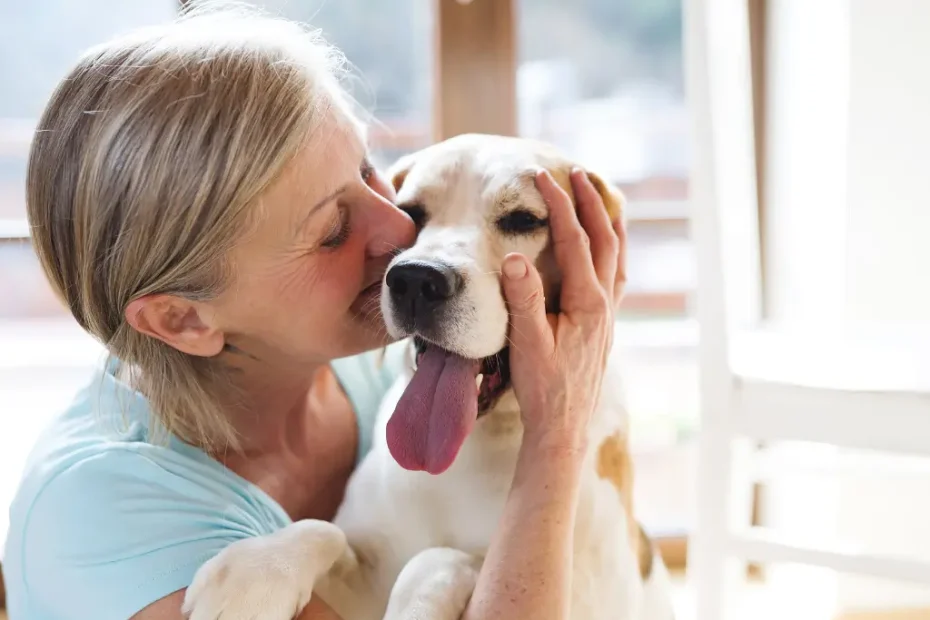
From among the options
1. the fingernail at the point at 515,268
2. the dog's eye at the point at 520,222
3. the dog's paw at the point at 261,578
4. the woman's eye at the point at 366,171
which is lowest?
the dog's paw at the point at 261,578

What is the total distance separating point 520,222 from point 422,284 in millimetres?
174

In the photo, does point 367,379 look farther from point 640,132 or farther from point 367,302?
point 640,132

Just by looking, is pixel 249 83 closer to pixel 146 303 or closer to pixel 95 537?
pixel 146 303

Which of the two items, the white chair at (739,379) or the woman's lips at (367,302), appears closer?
the woman's lips at (367,302)

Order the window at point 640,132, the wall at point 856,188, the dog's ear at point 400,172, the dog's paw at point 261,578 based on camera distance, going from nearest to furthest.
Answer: the dog's paw at point 261,578 → the dog's ear at point 400,172 → the wall at point 856,188 → the window at point 640,132

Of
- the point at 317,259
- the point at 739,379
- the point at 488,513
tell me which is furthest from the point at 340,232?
the point at 739,379

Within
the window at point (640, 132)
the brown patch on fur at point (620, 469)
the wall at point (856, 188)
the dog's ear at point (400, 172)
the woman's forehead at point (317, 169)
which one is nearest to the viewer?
the woman's forehead at point (317, 169)

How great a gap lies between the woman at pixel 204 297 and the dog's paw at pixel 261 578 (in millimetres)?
43

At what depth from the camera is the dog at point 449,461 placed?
35.6 inches

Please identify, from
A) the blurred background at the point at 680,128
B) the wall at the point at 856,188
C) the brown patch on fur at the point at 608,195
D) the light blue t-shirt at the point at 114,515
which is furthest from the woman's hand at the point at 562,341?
the wall at the point at 856,188

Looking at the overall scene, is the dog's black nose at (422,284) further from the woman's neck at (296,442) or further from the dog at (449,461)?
the woman's neck at (296,442)

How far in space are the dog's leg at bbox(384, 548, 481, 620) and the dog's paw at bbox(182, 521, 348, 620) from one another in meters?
0.09

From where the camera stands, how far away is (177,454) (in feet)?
3.22

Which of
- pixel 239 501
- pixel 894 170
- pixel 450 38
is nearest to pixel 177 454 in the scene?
pixel 239 501
